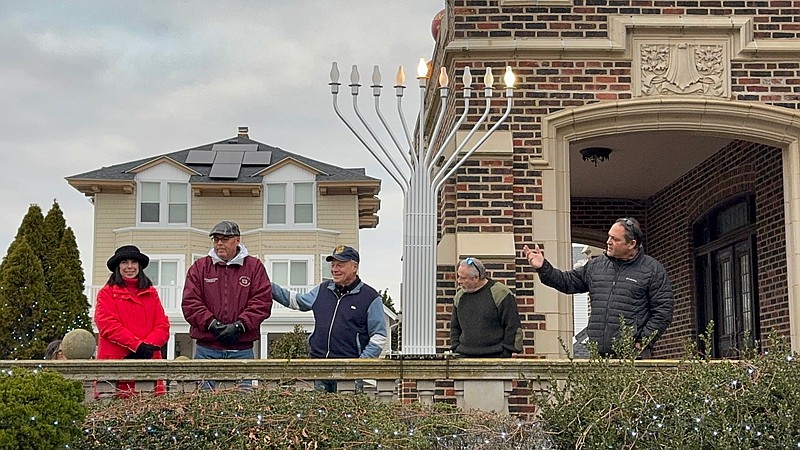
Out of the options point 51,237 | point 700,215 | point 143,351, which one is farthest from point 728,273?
point 51,237

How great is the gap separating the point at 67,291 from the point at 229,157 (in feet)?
34.3

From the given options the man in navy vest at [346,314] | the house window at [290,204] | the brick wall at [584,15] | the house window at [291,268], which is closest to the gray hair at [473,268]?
the man in navy vest at [346,314]

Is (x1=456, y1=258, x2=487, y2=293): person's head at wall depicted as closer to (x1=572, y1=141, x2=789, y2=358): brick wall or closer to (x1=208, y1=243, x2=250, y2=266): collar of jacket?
(x1=208, y1=243, x2=250, y2=266): collar of jacket

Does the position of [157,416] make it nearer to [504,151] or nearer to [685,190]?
[504,151]

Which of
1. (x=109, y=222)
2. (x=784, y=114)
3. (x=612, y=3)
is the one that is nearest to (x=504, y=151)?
(x=612, y=3)

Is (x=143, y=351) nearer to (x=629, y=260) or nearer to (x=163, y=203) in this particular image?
(x=629, y=260)

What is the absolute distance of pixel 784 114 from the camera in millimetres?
10539

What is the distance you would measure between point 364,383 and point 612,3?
4.90 m

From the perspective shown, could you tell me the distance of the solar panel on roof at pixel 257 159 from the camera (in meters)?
33.9

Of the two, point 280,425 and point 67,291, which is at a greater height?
point 67,291

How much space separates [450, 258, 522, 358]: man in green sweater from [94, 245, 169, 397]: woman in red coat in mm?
2136

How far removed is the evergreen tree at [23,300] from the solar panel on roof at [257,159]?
33.9 ft

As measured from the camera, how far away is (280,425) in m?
6.12

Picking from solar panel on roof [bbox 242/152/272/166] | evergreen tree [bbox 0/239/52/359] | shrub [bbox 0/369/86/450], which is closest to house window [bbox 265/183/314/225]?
solar panel on roof [bbox 242/152/272/166]
